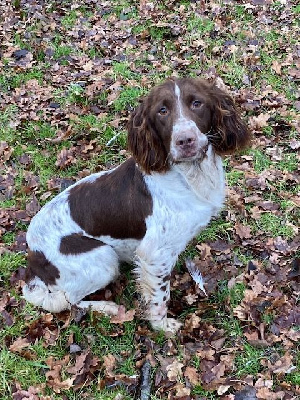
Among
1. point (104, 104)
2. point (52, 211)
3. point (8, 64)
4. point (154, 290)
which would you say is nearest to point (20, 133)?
point (104, 104)

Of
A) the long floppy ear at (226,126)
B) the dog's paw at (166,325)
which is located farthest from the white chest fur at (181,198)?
the dog's paw at (166,325)

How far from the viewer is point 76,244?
14.3ft

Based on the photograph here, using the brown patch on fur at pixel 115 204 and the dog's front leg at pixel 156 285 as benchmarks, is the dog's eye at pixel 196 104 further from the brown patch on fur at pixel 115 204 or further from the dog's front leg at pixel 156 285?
the dog's front leg at pixel 156 285

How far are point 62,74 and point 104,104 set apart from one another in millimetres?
1245

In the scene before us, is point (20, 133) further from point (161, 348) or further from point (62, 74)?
point (161, 348)

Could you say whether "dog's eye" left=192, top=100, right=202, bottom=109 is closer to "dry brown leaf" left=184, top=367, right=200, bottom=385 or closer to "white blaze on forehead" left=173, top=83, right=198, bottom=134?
"white blaze on forehead" left=173, top=83, right=198, bottom=134

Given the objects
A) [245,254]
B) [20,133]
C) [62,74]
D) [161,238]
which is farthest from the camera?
[62,74]

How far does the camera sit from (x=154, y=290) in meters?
4.42

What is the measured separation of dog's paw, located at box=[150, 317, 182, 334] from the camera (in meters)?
4.48

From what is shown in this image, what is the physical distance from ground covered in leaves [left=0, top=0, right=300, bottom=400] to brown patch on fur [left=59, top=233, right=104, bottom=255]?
0.65 m

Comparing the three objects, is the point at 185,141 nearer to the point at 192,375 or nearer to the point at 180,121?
the point at 180,121

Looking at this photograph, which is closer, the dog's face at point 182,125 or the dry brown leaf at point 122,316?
the dog's face at point 182,125

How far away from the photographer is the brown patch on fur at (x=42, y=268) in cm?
443

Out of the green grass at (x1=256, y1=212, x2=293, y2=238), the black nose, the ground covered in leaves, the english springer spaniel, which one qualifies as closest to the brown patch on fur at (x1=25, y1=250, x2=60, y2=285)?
the english springer spaniel
